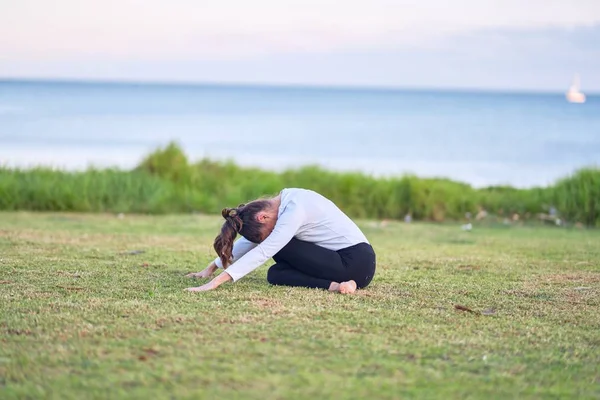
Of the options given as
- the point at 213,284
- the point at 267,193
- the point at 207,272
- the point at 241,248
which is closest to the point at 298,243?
the point at 241,248

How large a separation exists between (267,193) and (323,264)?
785cm

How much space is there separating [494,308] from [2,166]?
1111 cm

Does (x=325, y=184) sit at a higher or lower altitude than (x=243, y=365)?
higher

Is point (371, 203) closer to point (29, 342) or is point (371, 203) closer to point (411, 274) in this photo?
point (411, 274)

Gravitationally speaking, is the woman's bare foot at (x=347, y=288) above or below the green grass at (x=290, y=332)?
above

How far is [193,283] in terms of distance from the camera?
6297 millimetres

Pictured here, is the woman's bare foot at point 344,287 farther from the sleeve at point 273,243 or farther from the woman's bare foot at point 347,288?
the sleeve at point 273,243

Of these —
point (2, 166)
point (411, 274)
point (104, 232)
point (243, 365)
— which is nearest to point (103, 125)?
point (2, 166)

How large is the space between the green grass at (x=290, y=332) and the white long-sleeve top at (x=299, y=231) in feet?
0.77

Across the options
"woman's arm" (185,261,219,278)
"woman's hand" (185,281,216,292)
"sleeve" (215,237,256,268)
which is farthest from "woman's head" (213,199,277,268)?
"woman's arm" (185,261,219,278)

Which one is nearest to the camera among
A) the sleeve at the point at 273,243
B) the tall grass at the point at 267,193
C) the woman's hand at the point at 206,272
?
the sleeve at the point at 273,243

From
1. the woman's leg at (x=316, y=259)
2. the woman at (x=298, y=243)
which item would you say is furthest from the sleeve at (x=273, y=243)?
the woman's leg at (x=316, y=259)

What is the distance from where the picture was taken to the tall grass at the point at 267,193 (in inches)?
522

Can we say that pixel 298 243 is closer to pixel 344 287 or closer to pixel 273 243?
pixel 273 243
